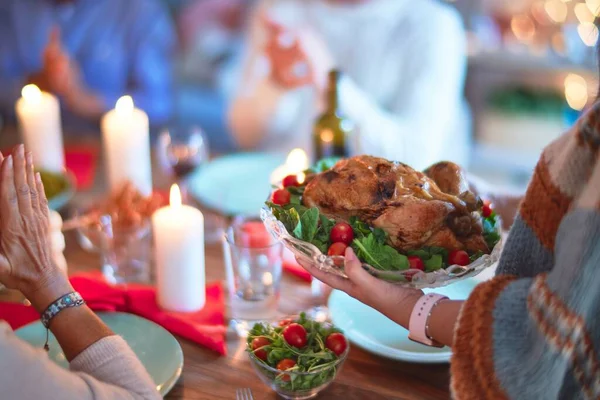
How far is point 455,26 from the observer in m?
2.31

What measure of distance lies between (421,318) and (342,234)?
0.16 meters

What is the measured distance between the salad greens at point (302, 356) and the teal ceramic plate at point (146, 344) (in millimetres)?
126

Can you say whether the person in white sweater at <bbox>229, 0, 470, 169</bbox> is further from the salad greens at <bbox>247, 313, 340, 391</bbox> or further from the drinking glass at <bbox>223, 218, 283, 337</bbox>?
the salad greens at <bbox>247, 313, 340, 391</bbox>

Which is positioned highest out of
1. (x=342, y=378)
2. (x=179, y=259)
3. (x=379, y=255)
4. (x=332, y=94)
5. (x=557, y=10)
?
(x=557, y=10)

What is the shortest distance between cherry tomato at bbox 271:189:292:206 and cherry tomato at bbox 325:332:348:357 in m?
0.22

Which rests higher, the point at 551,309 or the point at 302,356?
the point at 551,309

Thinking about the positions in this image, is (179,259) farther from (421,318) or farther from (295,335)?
(421,318)

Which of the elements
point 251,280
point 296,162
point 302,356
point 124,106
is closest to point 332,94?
point 296,162

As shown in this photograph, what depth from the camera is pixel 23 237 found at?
2.81 ft

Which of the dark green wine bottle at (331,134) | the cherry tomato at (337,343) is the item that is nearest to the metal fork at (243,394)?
the cherry tomato at (337,343)

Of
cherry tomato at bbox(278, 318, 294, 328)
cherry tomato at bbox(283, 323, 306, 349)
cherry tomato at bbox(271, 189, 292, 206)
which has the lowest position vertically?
cherry tomato at bbox(278, 318, 294, 328)

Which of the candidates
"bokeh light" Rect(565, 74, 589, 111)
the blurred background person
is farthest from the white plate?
the blurred background person

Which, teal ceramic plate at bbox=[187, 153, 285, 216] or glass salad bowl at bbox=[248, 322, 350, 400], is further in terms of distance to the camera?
teal ceramic plate at bbox=[187, 153, 285, 216]

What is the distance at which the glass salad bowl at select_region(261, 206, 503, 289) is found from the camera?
856mm
